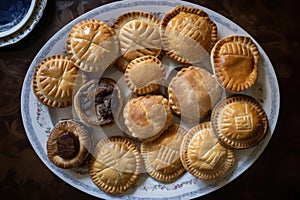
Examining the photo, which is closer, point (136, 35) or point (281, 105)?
point (136, 35)

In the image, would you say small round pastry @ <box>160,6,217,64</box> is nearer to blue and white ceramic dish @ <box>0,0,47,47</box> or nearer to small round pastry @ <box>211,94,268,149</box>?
small round pastry @ <box>211,94,268,149</box>

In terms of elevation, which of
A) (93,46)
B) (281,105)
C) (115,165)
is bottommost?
(115,165)

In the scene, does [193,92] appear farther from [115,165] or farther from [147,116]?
[115,165]

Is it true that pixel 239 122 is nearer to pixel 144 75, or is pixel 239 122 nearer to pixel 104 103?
pixel 144 75

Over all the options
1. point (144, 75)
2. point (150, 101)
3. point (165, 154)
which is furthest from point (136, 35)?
point (165, 154)

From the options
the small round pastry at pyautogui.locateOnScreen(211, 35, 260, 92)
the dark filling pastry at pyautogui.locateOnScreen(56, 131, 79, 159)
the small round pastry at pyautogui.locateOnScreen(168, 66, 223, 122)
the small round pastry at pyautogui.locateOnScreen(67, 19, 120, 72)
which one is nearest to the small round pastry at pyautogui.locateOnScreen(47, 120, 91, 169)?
the dark filling pastry at pyautogui.locateOnScreen(56, 131, 79, 159)

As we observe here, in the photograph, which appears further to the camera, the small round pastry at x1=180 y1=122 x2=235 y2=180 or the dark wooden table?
the dark wooden table

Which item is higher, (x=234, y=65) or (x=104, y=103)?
(x=234, y=65)

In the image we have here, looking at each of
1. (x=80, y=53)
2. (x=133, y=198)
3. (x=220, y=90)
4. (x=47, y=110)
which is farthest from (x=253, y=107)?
(x=47, y=110)
